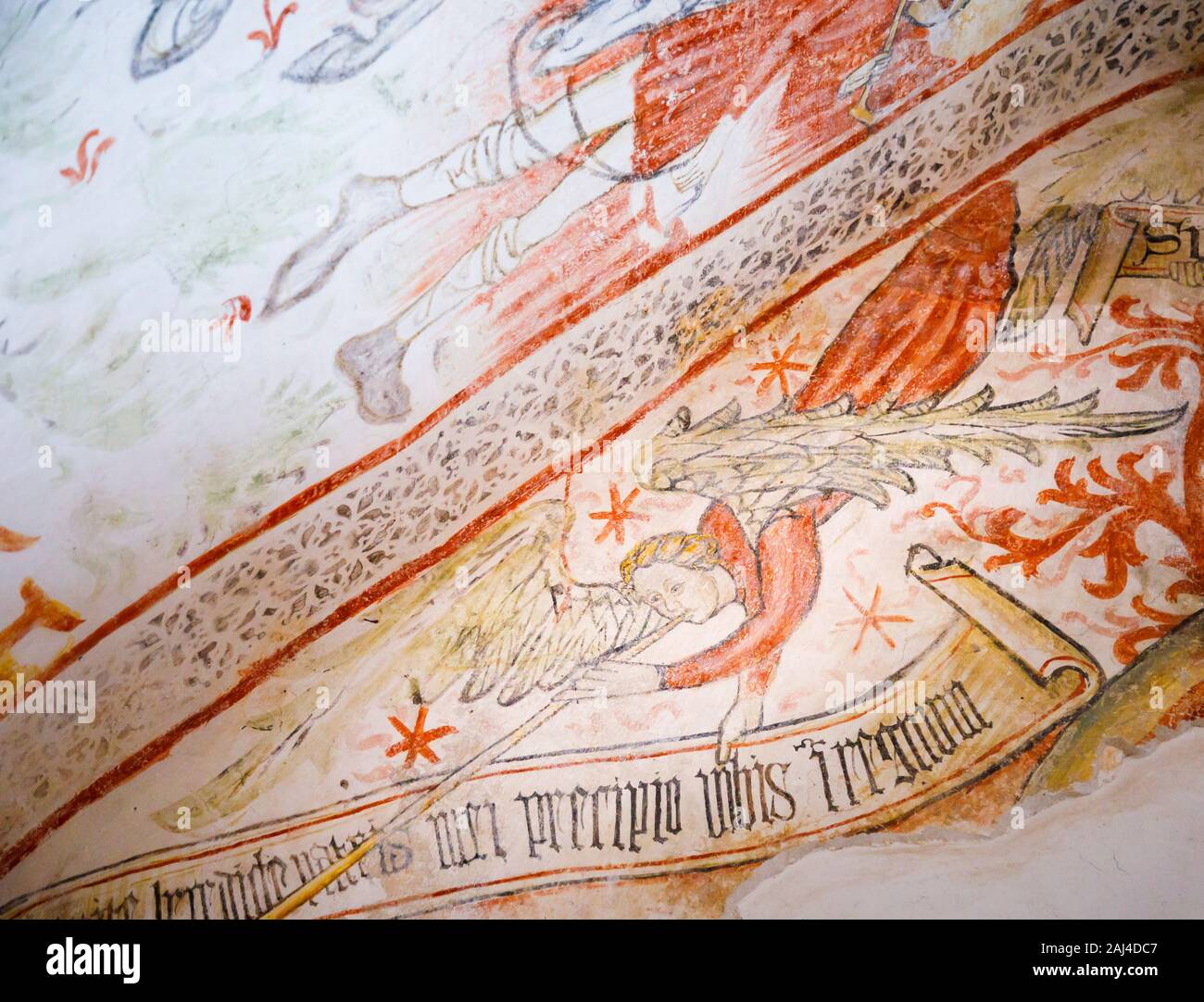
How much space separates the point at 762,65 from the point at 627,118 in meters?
0.53

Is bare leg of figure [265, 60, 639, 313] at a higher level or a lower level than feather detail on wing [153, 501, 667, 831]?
higher

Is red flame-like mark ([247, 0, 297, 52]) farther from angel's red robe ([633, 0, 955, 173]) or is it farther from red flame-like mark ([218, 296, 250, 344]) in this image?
angel's red robe ([633, 0, 955, 173])

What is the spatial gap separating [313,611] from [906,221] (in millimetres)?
2590

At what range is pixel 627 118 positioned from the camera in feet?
11.4

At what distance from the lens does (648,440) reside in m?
4.05

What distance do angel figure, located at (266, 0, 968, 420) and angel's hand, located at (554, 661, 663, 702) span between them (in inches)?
38.8

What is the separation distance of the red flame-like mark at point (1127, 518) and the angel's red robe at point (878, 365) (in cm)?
43

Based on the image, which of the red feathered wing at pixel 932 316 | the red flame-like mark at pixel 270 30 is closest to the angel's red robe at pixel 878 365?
the red feathered wing at pixel 932 316

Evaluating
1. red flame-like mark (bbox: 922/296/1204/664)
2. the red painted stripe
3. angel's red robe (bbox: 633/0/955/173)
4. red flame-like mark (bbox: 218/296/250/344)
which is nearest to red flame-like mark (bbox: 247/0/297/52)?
red flame-like mark (bbox: 218/296/250/344)

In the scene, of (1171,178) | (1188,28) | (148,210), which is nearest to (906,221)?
(1171,178)

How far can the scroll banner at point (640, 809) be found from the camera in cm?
329

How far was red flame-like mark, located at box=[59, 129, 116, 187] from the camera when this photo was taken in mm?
2641

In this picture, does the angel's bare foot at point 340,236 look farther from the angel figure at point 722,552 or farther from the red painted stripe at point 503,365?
the angel figure at point 722,552

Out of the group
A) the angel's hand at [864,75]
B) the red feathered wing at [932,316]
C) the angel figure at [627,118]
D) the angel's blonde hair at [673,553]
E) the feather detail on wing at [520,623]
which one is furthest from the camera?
the red feathered wing at [932,316]
